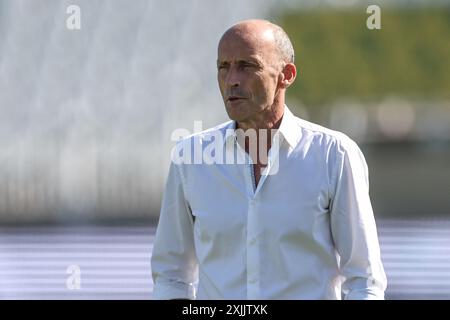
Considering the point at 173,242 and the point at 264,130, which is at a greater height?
the point at 264,130

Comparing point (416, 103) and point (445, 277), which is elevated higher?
point (416, 103)

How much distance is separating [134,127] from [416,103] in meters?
7.72

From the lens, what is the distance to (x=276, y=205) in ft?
7.57

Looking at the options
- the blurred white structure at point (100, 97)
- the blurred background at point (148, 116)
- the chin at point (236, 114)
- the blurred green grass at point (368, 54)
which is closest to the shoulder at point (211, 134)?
the chin at point (236, 114)

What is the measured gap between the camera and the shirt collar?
7.72 ft

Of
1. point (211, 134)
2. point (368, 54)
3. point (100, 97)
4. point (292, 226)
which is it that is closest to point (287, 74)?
point (211, 134)

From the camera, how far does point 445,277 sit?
26.6ft

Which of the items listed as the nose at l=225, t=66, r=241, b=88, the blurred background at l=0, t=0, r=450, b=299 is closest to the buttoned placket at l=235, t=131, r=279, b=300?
the nose at l=225, t=66, r=241, b=88

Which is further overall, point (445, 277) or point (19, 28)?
point (19, 28)

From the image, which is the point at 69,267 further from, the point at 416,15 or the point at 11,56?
the point at 416,15

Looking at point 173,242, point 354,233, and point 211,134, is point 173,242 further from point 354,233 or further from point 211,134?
point 354,233

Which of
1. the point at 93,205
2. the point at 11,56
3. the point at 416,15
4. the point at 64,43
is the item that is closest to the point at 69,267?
the point at 93,205

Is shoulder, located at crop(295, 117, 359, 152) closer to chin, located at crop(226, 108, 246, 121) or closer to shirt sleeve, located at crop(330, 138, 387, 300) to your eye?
shirt sleeve, located at crop(330, 138, 387, 300)

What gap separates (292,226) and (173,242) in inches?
12.6
